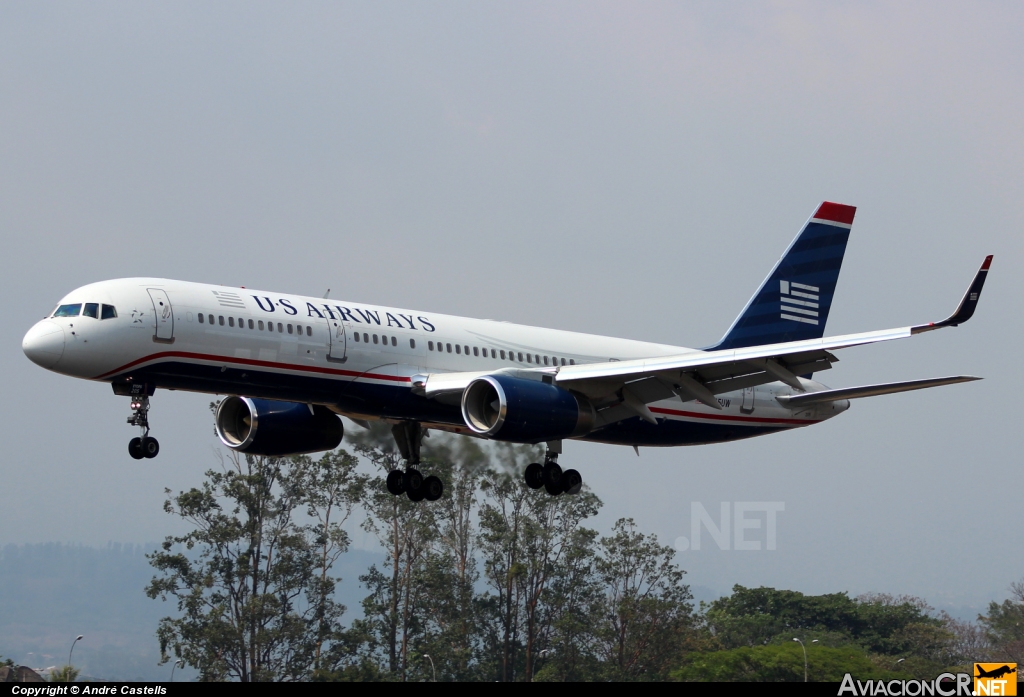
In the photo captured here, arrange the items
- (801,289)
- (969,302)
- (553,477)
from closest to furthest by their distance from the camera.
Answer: (969,302) < (553,477) < (801,289)

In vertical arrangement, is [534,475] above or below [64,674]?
above

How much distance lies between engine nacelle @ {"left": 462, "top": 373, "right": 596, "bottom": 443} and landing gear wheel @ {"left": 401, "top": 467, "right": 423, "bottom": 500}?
194 inches

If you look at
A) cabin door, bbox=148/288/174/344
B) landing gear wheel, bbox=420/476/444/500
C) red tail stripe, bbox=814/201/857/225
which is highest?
red tail stripe, bbox=814/201/857/225

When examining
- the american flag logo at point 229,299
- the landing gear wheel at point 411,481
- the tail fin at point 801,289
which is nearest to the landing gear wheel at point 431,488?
the landing gear wheel at point 411,481

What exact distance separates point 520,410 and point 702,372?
5166 millimetres

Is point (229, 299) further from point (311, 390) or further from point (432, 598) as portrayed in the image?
point (432, 598)

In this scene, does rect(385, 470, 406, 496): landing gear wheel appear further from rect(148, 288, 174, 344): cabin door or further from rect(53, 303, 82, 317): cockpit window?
rect(53, 303, 82, 317): cockpit window

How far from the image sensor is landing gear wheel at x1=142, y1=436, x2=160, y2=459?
Result: 29594 mm

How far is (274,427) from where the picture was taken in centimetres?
3553

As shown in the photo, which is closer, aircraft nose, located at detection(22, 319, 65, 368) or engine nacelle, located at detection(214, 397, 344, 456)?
aircraft nose, located at detection(22, 319, 65, 368)

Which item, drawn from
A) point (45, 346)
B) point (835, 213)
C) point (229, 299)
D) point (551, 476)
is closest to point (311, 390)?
point (229, 299)

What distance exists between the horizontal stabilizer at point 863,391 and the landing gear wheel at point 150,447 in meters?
18.5

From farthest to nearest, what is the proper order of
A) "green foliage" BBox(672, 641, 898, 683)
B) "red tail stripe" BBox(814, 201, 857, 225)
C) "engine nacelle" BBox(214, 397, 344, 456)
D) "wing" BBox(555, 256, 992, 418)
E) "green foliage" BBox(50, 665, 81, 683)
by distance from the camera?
1. "green foliage" BBox(672, 641, 898, 683)
2. "green foliage" BBox(50, 665, 81, 683)
3. "red tail stripe" BBox(814, 201, 857, 225)
4. "engine nacelle" BBox(214, 397, 344, 456)
5. "wing" BBox(555, 256, 992, 418)

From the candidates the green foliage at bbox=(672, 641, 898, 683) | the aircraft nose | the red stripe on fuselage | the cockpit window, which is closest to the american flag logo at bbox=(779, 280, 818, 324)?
the red stripe on fuselage
